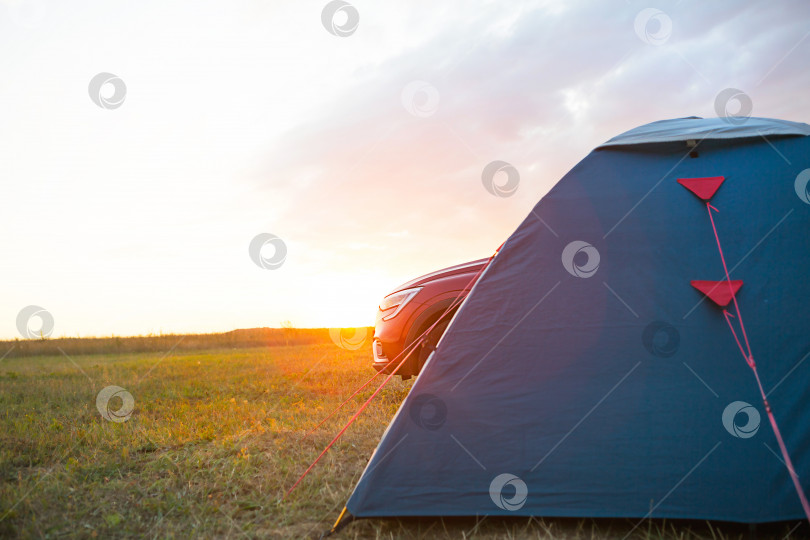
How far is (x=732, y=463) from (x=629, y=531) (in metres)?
0.69

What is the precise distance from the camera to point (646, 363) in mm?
2826

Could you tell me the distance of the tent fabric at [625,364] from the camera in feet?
8.80

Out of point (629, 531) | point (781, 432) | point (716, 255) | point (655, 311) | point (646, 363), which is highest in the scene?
point (716, 255)

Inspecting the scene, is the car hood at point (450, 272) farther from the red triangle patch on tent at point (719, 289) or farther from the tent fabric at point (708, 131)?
the red triangle patch on tent at point (719, 289)

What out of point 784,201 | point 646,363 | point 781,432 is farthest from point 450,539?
point 784,201

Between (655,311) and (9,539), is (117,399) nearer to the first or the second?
(9,539)

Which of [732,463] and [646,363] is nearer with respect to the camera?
[732,463]
